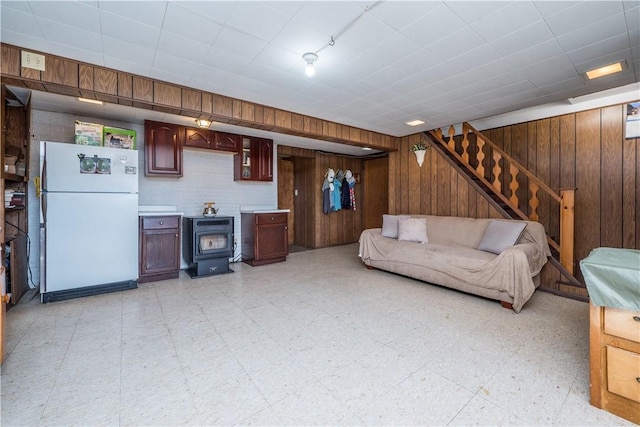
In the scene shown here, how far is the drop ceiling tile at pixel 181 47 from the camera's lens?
220 cm

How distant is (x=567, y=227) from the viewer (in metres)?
3.42

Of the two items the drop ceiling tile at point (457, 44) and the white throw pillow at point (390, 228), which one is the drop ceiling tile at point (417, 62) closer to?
the drop ceiling tile at point (457, 44)

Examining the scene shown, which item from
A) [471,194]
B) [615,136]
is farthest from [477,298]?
[615,136]

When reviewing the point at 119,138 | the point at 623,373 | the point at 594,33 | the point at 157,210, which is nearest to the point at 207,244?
the point at 157,210

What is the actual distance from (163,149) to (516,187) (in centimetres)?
519

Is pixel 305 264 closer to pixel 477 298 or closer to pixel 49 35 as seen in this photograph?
pixel 477 298

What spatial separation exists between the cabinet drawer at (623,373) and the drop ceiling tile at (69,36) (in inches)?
156

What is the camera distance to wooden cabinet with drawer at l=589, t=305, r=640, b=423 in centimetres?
141

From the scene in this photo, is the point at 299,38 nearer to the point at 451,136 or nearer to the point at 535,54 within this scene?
the point at 535,54

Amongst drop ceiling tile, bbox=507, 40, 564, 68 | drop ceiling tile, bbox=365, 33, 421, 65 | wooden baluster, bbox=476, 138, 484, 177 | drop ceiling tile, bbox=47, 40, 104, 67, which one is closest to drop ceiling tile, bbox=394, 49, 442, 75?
drop ceiling tile, bbox=365, 33, 421, 65

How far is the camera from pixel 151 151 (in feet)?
13.1

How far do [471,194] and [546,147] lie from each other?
128cm

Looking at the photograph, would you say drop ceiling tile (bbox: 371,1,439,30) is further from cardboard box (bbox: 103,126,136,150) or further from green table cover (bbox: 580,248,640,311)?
cardboard box (bbox: 103,126,136,150)

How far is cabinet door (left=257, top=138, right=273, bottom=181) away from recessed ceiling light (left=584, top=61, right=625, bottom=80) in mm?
4368
